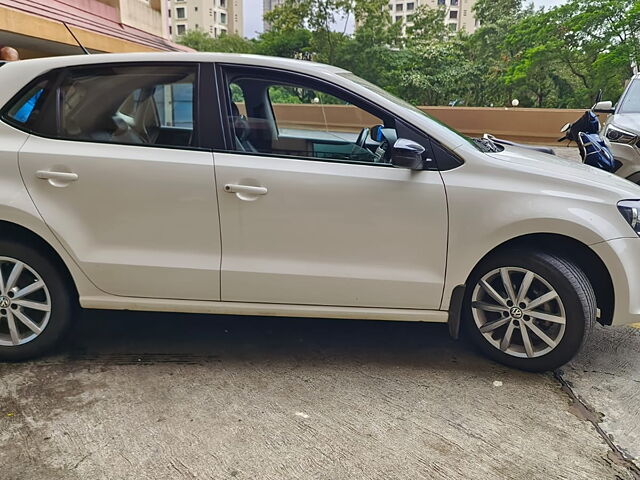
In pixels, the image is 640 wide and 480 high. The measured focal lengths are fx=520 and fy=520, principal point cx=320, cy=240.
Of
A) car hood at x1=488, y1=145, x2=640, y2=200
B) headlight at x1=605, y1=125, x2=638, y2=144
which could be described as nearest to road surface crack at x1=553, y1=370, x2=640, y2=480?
car hood at x1=488, y1=145, x2=640, y2=200

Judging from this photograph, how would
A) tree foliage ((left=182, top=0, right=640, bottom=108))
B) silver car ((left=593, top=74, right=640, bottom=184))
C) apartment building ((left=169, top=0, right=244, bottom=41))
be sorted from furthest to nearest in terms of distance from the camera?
apartment building ((left=169, top=0, right=244, bottom=41)), tree foliage ((left=182, top=0, right=640, bottom=108)), silver car ((left=593, top=74, right=640, bottom=184))

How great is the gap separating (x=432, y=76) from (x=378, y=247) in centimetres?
2381

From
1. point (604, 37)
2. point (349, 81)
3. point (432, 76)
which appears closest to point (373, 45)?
point (432, 76)

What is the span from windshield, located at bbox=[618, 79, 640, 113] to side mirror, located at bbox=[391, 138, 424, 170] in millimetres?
4959

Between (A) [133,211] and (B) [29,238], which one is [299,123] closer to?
(A) [133,211]

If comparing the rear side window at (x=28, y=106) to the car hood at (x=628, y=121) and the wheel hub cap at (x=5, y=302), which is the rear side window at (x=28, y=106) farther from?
the car hood at (x=628, y=121)

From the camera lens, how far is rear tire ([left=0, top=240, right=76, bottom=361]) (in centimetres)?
293

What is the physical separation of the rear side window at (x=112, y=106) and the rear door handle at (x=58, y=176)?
0.74 ft

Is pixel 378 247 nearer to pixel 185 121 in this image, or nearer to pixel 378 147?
pixel 378 147

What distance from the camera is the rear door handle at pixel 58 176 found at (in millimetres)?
2814

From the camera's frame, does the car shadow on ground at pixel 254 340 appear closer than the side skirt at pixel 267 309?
No

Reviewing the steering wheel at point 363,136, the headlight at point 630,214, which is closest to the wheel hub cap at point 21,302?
the steering wheel at point 363,136

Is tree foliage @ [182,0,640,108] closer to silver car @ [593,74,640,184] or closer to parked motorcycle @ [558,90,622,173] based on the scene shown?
silver car @ [593,74,640,184]

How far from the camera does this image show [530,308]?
2869mm
